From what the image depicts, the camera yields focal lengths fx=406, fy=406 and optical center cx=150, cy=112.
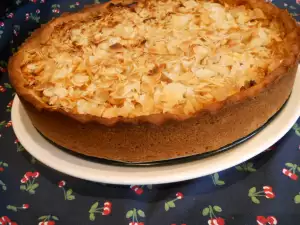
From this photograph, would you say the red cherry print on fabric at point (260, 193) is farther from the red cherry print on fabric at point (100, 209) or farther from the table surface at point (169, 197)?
the red cherry print on fabric at point (100, 209)

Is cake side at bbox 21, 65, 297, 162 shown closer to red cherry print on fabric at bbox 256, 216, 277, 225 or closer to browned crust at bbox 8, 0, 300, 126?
browned crust at bbox 8, 0, 300, 126

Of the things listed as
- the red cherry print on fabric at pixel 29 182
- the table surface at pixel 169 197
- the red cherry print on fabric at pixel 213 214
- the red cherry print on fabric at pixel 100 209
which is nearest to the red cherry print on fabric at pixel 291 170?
the table surface at pixel 169 197

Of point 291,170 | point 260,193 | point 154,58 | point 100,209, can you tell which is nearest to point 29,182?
point 100,209

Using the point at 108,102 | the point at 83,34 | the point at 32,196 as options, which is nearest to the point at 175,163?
the point at 108,102

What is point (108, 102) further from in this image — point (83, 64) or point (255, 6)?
point (255, 6)

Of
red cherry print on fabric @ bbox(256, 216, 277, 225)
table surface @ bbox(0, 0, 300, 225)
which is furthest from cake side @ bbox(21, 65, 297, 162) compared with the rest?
red cherry print on fabric @ bbox(256, 216, 277, 225)

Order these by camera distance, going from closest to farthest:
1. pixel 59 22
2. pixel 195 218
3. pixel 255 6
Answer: pixel 195 218 < pixel 255 6 < pixel 59 22
